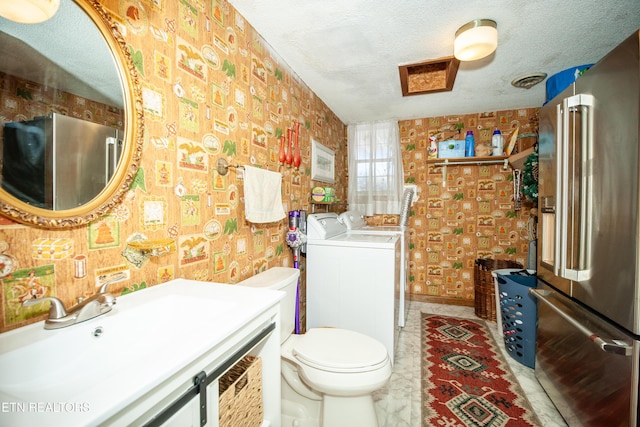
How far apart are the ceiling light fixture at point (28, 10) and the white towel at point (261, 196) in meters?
0.84

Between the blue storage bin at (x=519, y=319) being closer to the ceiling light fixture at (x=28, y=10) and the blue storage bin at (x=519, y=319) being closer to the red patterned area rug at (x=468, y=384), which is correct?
the red patterned area rug at (x=468, y=384)

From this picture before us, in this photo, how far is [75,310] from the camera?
28.8 inches

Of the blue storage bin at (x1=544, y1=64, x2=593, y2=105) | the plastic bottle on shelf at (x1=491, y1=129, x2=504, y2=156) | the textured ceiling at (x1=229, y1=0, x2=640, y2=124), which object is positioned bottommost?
the plastic bottle on shelf at (x1=491, y1=129, x2=504, y2=156)

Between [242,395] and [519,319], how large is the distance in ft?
6.90

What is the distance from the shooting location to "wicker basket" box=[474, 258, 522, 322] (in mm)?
2777

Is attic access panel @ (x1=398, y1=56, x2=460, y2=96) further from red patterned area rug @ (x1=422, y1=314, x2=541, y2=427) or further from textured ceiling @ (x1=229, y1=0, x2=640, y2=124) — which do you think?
red patterned area rug @ (x1=422, y1=314, x2=541, y2=427)

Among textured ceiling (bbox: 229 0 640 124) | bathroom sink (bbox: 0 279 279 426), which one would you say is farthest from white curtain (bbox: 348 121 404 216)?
bathroom sink (bbox: 0 279 279 426)


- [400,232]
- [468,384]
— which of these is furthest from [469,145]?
[468,384]

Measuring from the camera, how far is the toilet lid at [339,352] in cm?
126

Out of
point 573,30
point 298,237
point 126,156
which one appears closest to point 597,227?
point 573,30

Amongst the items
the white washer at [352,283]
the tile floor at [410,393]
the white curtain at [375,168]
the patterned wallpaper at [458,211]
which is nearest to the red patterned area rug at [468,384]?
the tile floor at [410,393]

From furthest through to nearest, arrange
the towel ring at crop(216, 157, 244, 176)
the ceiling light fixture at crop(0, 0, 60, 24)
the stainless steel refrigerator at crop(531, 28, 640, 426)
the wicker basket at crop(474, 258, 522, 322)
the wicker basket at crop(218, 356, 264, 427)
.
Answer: the wicker basket at crop(474, 258, 522, 322), the towel ring at crop(216, 157, 244, 176), the stainless steel refrigerator at crop(531, 28, 640, 426), the wicker basket at crop(218, 356, 264, 427), the ceiling light fixture at crop(0, 0, 60, 24)

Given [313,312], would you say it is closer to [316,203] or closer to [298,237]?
[298,237]

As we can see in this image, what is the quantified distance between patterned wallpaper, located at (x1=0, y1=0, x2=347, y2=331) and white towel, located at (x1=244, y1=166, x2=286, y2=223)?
93mm
